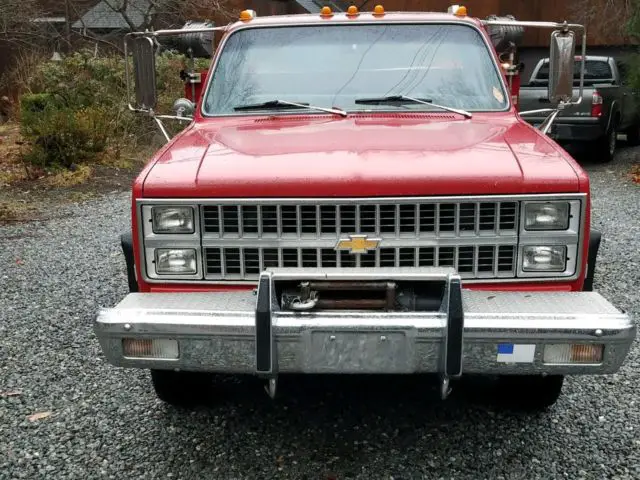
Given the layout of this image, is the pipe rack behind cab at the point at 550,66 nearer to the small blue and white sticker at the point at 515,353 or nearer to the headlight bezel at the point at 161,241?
the headlight bezel at the point at 161,241

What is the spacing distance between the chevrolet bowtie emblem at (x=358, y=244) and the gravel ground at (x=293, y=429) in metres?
0.97

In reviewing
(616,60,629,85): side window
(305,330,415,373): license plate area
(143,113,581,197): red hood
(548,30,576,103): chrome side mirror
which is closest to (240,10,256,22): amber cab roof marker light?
(143,113,581,197): red hood

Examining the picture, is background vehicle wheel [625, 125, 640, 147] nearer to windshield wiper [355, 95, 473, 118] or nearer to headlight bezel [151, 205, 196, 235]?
windshield wiper [355, 95, 473, 118]

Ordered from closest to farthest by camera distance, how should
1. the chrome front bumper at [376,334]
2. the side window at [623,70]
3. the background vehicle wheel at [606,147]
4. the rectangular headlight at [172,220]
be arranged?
the chrome front bumper at [376,334], the rectangular headlight at [172,220], the background vehicle wheel at [606,147], the side window at [623,70]

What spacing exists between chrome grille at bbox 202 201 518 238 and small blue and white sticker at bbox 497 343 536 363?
51cm

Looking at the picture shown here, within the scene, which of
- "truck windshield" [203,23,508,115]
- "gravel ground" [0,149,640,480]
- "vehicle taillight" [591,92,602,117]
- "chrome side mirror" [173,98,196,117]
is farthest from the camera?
"vehicle taillight" [591,92,602,117]

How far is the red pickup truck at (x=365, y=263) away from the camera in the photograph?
287cm

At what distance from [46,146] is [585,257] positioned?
9.70 meters

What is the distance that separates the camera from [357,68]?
14.4ft

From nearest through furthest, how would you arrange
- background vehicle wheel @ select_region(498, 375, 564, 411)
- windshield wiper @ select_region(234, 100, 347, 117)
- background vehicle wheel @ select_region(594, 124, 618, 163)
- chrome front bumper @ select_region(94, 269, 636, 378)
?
chrome front bumper @ select_region(94, 269, 636, 378) → background vehicle wheel @ select_region(498, 375, 564, 411) → windshield wiper @ select_region(234, 100, 347, 117) → background vehicle wheel @ select_region(594, 124, 618, 163)

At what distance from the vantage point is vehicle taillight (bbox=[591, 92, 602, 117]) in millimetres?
11719

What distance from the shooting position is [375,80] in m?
4.36

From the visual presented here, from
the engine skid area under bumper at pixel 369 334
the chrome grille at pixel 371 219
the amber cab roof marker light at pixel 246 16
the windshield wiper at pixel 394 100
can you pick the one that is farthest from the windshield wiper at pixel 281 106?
the engine skid area under bumper at pixel 369 334

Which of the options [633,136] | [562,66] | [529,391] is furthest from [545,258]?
[633,136]
